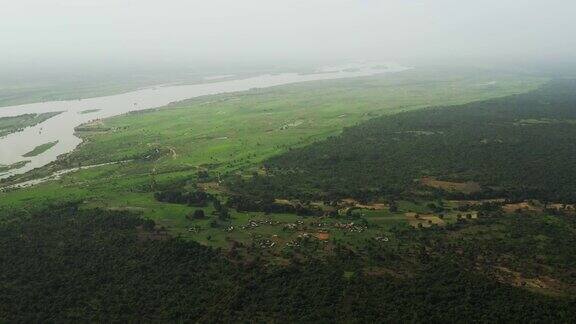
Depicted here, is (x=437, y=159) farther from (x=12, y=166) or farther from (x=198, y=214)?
(x=12, y=166)

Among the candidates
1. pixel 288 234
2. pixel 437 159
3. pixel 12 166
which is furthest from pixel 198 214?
pixel 12 166

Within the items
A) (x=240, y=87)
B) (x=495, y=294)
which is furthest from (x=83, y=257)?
(x=240, y=87)

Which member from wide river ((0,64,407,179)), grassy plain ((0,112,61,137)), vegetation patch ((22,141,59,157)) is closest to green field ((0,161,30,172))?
wide river ((0,64,407,179))

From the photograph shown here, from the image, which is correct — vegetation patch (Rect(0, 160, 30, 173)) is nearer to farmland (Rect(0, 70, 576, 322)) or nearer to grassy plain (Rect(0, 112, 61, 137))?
farmland (Rect(0, 70, 576, 322))

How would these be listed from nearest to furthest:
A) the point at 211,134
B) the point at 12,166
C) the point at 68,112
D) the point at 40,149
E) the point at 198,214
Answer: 1. the point at 198,214
2. the point at 12,166
3. the point at 40,149
4. the point at 211,134
5. the point at 68,112

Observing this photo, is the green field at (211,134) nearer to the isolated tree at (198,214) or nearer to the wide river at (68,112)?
the isolated tree at (198,214)

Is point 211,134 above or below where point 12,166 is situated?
below

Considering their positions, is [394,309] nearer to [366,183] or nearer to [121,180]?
[366,183]
